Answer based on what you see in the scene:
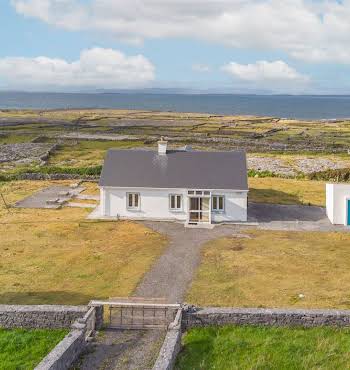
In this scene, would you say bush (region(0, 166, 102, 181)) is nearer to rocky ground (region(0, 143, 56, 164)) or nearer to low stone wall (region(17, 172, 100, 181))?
low stone wall (region(17, 172, 100, 181))

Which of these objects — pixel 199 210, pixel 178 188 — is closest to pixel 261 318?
pixel 199 210

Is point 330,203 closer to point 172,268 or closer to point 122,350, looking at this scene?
point 172,268

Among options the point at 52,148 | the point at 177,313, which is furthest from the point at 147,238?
the point at 52,148

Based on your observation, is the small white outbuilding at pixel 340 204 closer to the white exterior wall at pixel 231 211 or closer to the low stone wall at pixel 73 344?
the white exterior wall at pixel 231 211

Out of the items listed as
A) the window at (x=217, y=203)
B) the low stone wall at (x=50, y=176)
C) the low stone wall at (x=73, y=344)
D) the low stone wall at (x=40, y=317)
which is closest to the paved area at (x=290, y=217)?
the window at (x=217, y=203)

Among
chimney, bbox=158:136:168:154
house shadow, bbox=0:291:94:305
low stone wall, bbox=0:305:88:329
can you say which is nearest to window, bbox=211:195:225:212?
chimney, bbox=158:136:168:154
